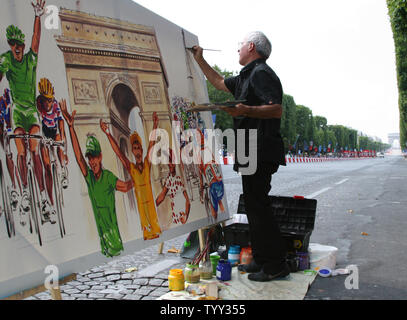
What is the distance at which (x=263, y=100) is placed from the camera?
2.87 m

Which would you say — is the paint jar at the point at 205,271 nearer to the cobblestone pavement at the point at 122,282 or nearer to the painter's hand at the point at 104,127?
the cobblestone pavement at the point at 122,282

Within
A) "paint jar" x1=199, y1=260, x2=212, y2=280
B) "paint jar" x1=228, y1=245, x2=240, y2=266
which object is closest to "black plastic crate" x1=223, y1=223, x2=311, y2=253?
"paint jar" x1=228, y1=245, x2=240, y2=266

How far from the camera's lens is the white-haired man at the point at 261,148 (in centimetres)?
292

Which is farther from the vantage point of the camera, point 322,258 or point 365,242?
point 365,242

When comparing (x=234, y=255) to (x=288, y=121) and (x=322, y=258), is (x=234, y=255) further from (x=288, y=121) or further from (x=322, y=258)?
(x=288, y=121)

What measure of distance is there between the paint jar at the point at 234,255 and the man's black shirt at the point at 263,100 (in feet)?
2.99

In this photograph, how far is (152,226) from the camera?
2748 millimetres

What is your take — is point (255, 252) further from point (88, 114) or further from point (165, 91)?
point (88, 114)

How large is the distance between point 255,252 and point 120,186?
1.33 meters

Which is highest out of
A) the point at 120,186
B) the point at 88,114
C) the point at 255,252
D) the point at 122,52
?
the point at 122,52

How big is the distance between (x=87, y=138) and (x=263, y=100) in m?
1.28

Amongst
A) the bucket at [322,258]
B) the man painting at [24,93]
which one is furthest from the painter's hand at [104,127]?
the bucket at [322,258]

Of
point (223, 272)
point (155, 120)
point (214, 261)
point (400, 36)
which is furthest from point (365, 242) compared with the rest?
point (400, 36)
